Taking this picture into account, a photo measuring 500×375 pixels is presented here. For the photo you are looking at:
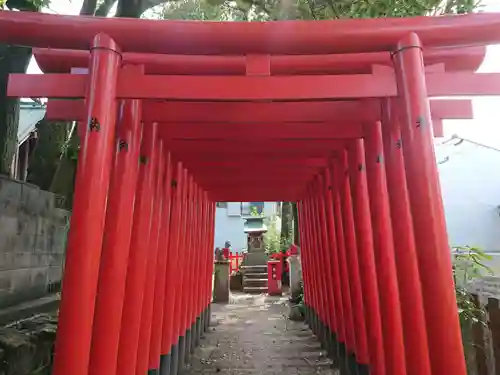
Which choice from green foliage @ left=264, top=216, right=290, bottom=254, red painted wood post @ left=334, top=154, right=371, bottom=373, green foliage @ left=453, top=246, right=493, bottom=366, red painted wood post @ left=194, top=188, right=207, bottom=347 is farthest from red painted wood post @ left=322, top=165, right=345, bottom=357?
green foliage @ left=264, top=216, right=290, bottom=254

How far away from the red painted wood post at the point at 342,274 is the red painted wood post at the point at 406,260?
5.95ft

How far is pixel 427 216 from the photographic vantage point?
93.7 inches

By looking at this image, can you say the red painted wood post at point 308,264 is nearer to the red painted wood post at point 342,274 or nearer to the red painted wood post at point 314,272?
the red painted wood post at point 314,272

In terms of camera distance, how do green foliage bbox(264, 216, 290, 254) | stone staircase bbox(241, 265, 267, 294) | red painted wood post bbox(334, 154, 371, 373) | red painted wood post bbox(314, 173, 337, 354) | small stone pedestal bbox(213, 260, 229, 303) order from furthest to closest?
stone staircase bbox(241, 265, 267, 294) < green foliage bbox(264, 216, 290, 254) < small stone pedestal bbox(213, 260, 229, 303) < red painted wood post bbox(314, 173, 337, 354) < red painted wood post bbox(334, 154, 371, 373)

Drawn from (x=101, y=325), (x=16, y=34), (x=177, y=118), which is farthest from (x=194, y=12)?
(x=101, y=325)

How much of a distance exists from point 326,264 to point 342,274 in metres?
1.06

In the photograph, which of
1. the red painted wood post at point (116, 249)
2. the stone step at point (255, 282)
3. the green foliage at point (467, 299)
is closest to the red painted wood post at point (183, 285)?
the red painted wood post at point (116, 249)

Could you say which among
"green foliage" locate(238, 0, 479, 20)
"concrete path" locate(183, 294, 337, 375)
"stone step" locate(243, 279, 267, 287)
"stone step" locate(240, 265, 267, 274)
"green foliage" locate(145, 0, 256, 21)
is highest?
"green foliage" locate(145, 0, 256, 21)

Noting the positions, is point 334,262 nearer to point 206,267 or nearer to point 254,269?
point 206,267

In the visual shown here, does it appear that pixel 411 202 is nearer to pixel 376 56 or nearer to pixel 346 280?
pixel 376 56

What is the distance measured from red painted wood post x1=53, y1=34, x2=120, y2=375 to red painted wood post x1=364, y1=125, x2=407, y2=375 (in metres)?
2.27

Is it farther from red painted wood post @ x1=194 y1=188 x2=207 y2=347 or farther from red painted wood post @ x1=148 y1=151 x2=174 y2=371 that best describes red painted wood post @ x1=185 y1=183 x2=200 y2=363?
red painted wood post @ x1=148 y1=151 x2=174 y2=371

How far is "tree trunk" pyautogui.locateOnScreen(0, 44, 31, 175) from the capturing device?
466cm

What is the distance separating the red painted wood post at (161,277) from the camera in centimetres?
443
